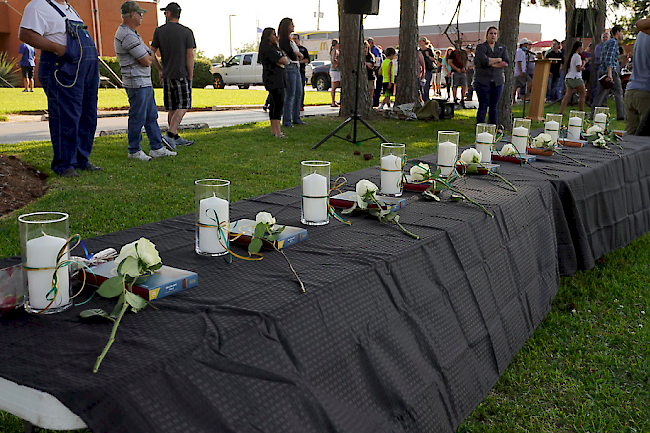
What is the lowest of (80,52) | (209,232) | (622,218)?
(622,218)

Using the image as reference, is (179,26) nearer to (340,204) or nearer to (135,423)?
(340,204)

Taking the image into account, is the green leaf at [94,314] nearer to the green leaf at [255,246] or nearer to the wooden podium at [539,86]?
the green leaf at [255,246]

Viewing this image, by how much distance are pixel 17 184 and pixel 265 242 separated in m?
3.92

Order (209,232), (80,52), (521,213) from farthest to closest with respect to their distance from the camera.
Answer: (80,52)
(521,213)
(209,232)

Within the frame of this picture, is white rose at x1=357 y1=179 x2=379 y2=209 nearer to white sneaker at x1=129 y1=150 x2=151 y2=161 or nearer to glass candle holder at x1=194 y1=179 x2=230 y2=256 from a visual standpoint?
glass candle holder at x1=194 y1=179 x2=230 y2=256

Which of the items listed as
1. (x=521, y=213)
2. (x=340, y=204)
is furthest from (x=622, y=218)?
(x=340, y=204)

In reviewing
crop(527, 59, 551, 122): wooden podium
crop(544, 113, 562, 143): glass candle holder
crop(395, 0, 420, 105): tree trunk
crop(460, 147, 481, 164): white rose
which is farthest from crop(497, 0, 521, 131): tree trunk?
crop(460, 147, 481, 164): white rose

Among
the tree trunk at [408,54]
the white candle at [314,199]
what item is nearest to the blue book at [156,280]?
the white candle at [314,199]

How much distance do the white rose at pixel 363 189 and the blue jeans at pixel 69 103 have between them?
144 inches

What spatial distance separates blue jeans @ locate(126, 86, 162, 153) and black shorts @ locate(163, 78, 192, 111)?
0.49 metres

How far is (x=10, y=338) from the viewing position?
1.00 meters

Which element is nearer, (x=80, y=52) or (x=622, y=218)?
(x=622, y=218)

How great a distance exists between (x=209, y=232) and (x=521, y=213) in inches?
55.1

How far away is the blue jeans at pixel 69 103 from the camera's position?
14.7 ft
